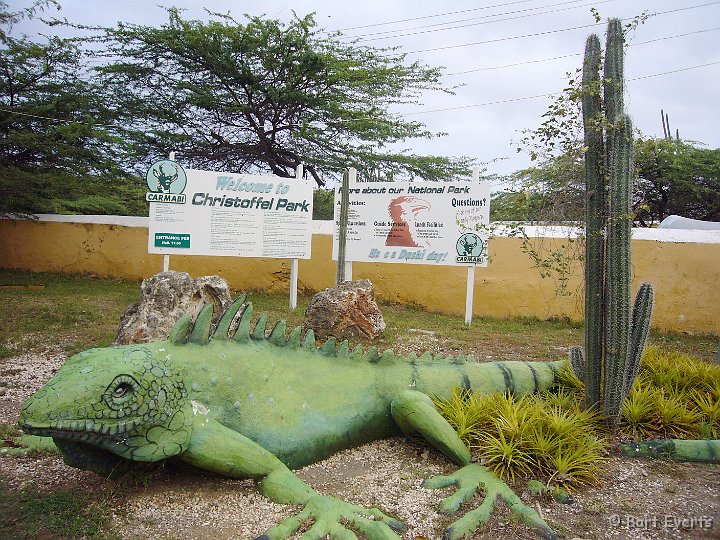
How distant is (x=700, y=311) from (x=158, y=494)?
30.7 feet

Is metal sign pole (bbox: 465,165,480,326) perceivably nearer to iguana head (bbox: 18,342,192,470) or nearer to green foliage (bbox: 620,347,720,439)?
green foliage (bbox: 620,347,720,439)

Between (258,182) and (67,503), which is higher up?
(258,182)

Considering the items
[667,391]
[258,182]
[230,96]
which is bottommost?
[667,391]

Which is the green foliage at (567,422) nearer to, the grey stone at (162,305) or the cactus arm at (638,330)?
the cactus arm at (638,330)

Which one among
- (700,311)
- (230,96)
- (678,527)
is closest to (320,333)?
(678,527)

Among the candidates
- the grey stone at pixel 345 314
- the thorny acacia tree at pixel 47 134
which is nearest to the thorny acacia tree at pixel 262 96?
the thorny acacia tree at pixel 47 134

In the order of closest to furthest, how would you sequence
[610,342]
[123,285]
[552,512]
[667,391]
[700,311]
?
[552,512]
[610,342]
[667,391]
[700,311]
[123,285]

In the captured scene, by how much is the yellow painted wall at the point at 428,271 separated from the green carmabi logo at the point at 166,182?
301 cm

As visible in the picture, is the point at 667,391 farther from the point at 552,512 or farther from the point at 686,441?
the point at 552,512

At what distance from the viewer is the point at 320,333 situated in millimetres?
7648

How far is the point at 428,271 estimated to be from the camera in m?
11.2

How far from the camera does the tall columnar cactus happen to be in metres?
4.48

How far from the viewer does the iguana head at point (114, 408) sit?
9.50 ft

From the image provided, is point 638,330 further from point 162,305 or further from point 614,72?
point 162,305
